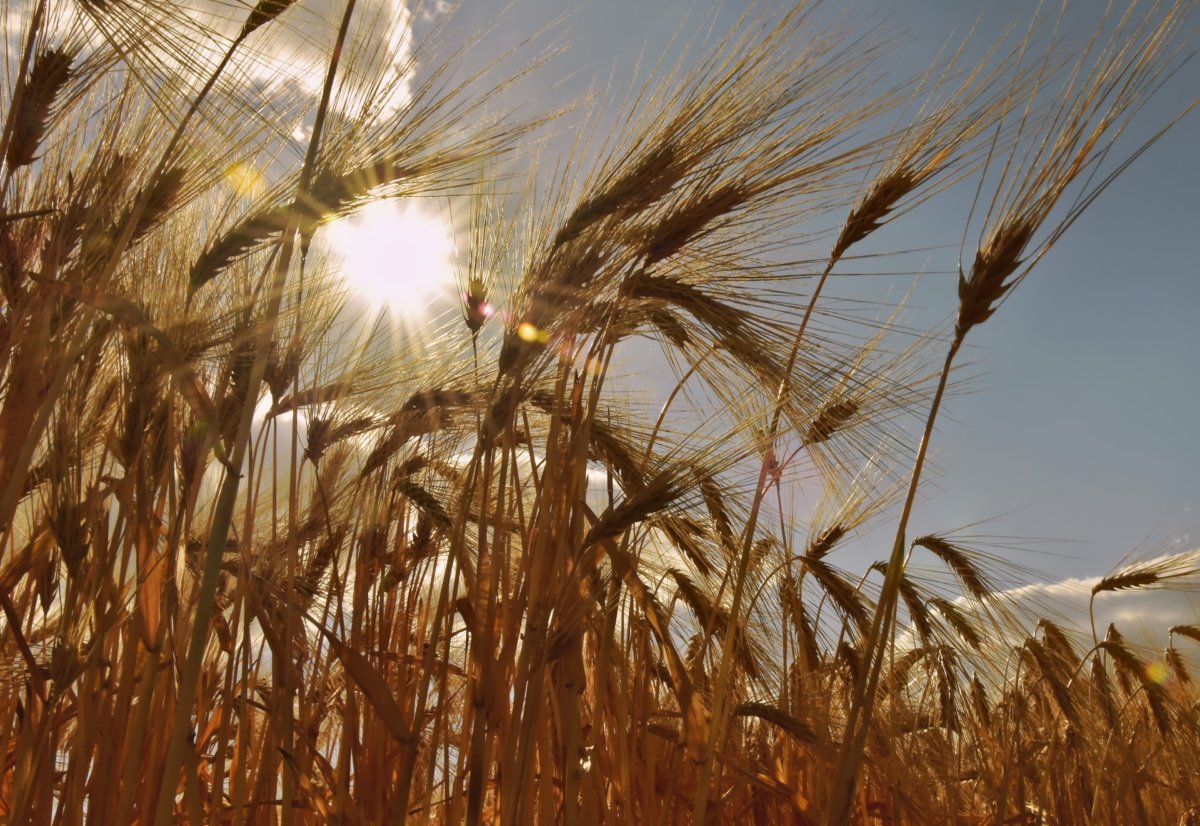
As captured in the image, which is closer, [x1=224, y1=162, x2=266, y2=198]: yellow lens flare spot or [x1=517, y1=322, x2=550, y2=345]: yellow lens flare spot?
[x1=517, y1=322, x2=550, y2=345]: yellow lens flare spot

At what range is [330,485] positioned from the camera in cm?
248

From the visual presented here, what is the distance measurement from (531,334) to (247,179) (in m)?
0.66

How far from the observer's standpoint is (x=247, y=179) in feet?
5.24

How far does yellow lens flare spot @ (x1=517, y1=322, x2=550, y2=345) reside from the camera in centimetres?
141

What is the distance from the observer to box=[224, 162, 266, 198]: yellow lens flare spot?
5.11ft

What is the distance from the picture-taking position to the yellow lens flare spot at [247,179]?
1.56 metres

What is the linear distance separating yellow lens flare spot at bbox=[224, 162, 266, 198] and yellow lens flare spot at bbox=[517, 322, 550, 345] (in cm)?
59

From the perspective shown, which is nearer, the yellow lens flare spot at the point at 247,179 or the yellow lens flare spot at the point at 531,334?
the yellow lens flare spot at the point at 531,334

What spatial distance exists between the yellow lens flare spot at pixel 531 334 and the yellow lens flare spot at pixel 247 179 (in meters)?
0.59

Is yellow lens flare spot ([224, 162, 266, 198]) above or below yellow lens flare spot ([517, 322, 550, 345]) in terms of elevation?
above

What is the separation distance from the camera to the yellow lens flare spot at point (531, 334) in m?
1.41

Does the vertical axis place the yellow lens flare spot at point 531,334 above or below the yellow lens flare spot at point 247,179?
below

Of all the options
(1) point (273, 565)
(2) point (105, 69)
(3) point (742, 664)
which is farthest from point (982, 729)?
(2) point (105, 69)

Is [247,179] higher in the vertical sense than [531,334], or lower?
higher
